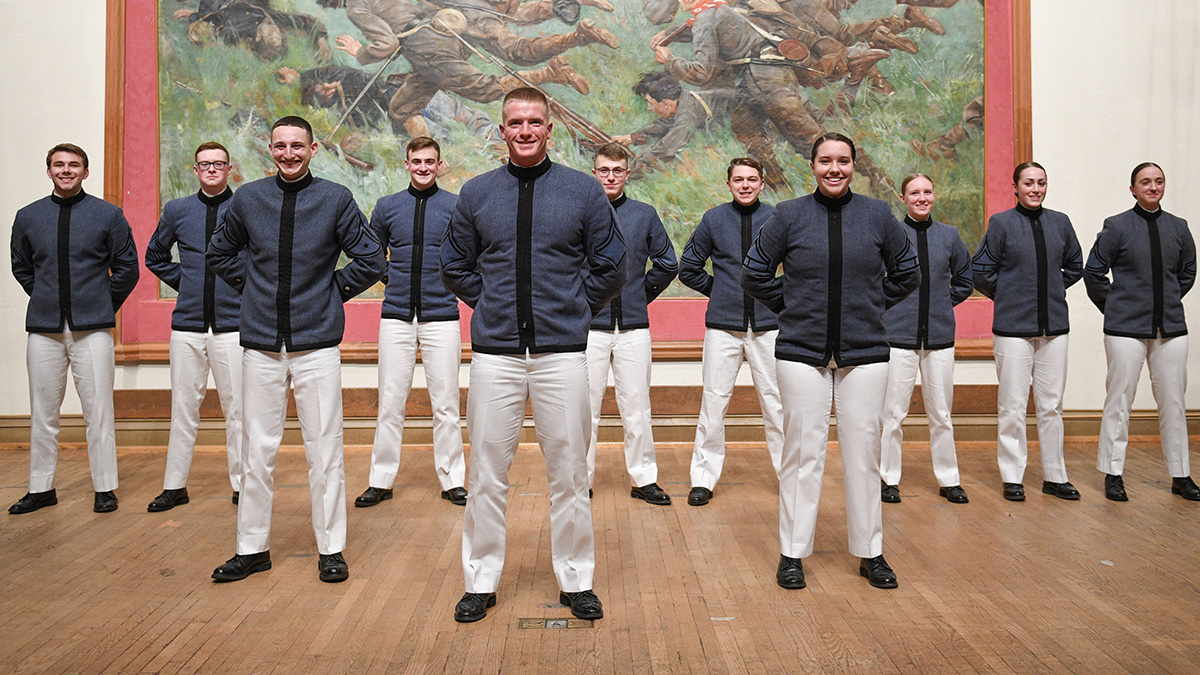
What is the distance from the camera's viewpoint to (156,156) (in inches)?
287

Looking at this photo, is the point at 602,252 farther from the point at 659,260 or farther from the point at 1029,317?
the point at 1029,317

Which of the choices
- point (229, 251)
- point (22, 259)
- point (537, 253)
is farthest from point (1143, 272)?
point (22, 259)

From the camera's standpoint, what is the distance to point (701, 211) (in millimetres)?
7516

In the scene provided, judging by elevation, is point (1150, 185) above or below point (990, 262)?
above

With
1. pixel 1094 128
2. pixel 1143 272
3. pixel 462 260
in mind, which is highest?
pixel 1094 128

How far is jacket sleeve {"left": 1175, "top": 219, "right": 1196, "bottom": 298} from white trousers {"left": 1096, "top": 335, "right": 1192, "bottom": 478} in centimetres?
36

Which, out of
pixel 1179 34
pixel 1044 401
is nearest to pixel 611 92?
pixel 1044 401

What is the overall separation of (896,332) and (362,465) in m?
3.84

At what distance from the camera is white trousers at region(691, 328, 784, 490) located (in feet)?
18.3

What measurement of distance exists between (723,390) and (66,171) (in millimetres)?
4067

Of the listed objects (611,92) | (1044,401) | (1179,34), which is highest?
(1179,34)

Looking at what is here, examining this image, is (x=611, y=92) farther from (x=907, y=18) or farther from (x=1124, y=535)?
(x=1124, y=535)

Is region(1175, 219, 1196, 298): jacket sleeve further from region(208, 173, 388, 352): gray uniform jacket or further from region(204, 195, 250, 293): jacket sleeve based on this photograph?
region(204, 195, 250, 293): jacket sleeve

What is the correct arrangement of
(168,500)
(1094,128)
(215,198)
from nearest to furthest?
(168,500)
(215,198)
(1094,128)
